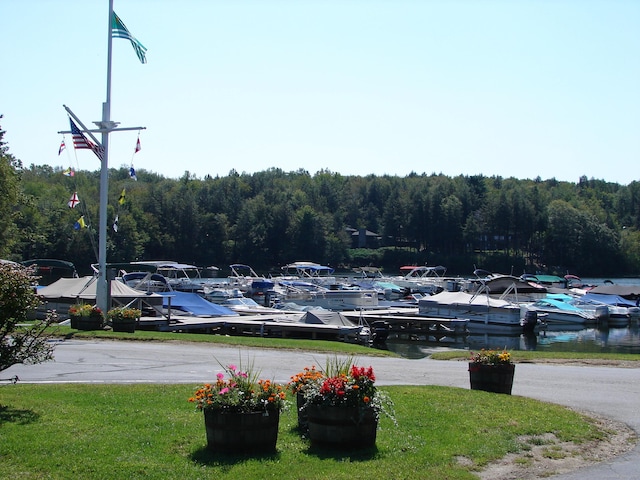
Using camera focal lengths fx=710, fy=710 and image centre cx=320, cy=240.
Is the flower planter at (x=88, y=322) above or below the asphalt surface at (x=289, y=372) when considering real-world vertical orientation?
above

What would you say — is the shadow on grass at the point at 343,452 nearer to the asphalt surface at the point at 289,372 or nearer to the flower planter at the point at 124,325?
the asphalt surface at the point at 289,372

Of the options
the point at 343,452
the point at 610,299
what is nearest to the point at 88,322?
the point at 343,452

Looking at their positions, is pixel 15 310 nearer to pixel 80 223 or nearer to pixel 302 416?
pixel 302 416

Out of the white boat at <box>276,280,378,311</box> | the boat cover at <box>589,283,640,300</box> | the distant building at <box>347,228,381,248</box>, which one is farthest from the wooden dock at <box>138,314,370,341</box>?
the distant building at <box>347,228,381,248</box>

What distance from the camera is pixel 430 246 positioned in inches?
6417

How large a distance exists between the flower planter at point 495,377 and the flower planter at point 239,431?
264 inches

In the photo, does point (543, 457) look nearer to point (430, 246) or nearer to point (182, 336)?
point (182, 336)

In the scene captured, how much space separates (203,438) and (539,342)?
1502 inches

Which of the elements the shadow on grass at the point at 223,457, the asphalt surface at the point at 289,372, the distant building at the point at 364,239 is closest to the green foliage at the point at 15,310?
the shadow on grass at the point at 223,457

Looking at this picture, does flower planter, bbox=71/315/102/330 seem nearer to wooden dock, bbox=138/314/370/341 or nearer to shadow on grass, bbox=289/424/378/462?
wooden dock, bbox=138/314/370/341

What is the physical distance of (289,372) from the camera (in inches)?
738

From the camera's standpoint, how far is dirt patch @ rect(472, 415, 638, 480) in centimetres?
913

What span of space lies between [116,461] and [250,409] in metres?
1.73

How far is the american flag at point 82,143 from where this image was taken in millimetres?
28812
